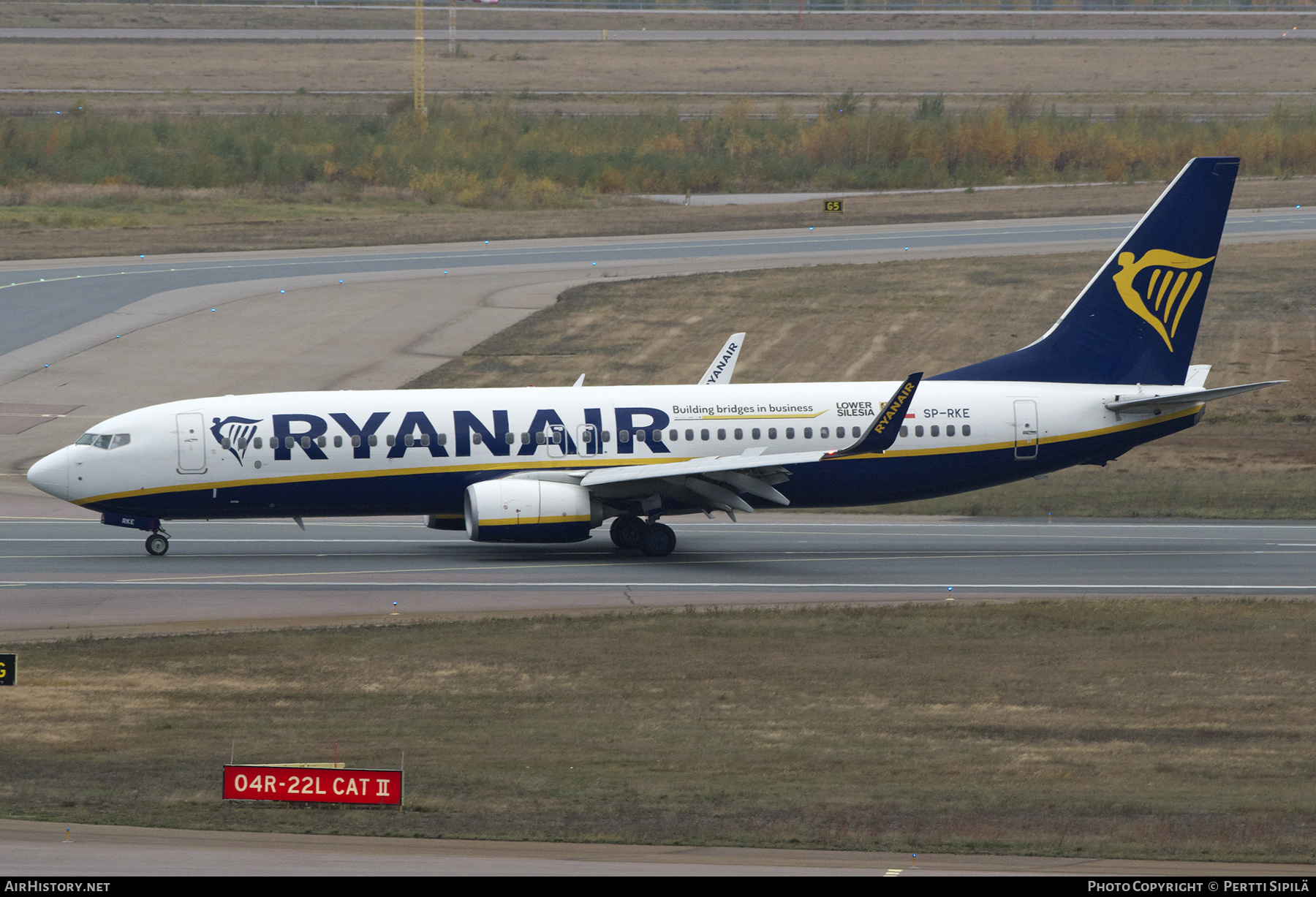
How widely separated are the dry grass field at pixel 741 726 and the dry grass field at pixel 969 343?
44.1ft

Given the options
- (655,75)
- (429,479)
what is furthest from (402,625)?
(655,75)

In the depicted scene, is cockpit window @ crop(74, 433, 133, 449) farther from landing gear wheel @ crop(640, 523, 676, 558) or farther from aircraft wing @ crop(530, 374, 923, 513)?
landing gear wheel @ crop(640, 523, 676, 558)

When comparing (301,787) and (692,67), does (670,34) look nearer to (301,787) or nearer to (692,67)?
(692,67)

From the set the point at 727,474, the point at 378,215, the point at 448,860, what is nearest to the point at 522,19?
the point at 378,215

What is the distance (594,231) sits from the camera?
80.4m

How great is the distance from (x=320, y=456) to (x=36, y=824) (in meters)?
18.0

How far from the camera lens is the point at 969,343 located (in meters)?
58.2

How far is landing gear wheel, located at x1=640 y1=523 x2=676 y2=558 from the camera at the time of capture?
3603 cm

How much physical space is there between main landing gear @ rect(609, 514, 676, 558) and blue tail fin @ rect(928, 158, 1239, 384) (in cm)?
795

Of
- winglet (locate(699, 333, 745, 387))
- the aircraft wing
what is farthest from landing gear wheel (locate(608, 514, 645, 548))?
winglet (locate(699, 333, 745, 387))

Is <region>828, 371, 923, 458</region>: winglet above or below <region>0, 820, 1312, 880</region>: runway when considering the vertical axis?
above

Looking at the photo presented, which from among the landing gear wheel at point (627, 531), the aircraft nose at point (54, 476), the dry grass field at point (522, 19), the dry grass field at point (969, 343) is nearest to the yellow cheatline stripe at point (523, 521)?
the landing gear wheel at point (627, 531)

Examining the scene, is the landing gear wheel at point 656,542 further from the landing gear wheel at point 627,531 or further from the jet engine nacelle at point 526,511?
the jet engine nacelle at point 526,511

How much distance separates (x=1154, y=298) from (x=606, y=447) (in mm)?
13913
